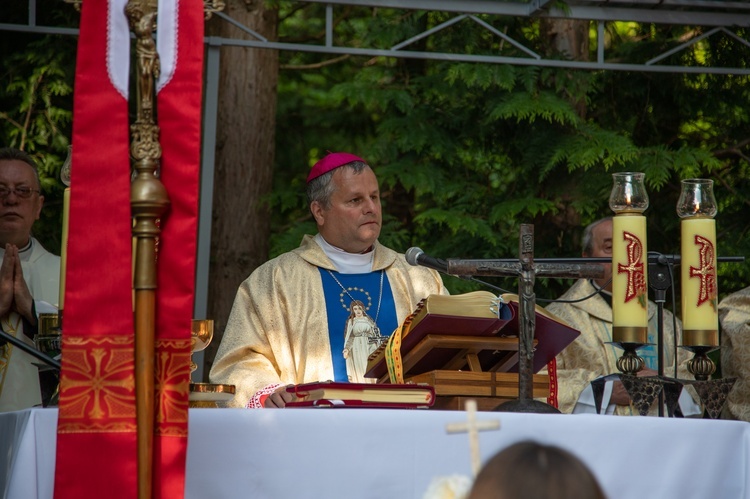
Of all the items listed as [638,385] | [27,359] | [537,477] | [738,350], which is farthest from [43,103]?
[537,477]

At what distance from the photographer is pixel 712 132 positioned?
8.20m

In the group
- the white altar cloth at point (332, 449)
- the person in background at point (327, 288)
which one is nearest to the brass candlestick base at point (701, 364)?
the white altar cloth at point (332, 449)

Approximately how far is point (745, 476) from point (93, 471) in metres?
1.53

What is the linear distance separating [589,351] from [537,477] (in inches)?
182

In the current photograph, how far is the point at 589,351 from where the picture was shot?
581 cm

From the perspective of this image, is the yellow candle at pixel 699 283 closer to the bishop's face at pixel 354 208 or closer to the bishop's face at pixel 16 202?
the bishop's face at pixel 354 208

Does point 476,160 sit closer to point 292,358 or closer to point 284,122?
point 284,122

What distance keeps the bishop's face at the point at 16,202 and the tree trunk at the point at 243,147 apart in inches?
96.6

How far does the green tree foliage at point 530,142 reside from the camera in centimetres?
731

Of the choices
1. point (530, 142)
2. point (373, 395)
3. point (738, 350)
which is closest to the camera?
point (373, 395)

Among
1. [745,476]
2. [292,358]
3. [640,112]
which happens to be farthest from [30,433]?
[640,112]

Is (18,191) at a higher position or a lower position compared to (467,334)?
higher

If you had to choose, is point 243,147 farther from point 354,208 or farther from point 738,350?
point 738,350

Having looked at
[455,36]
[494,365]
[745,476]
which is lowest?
[745,476]
